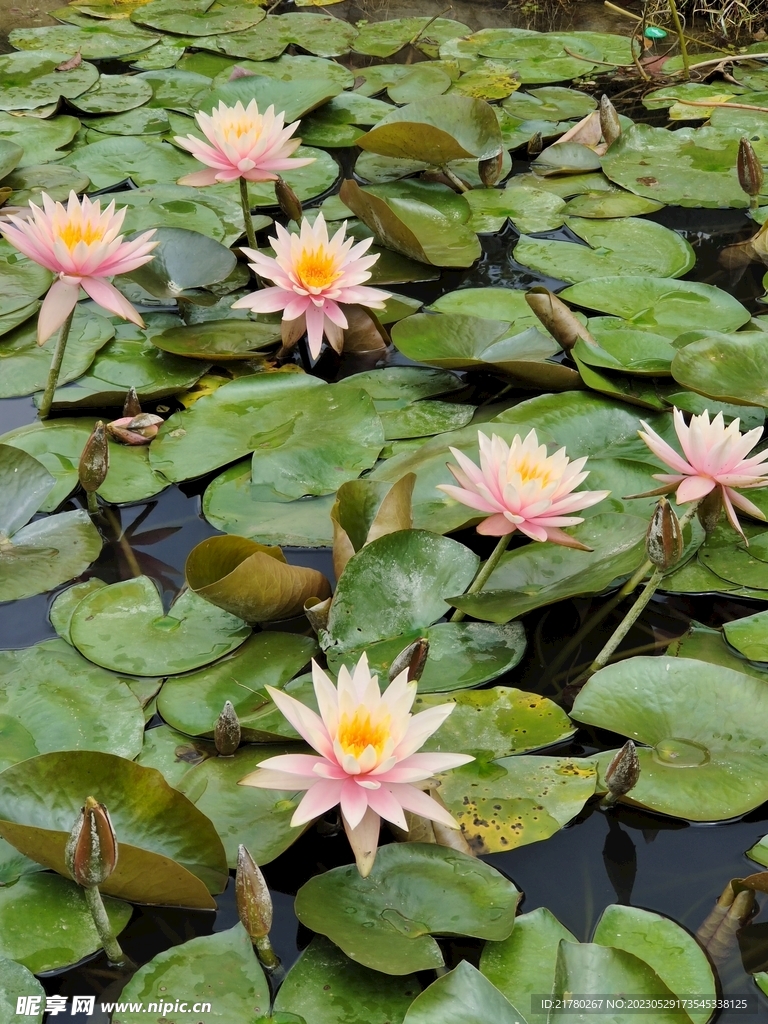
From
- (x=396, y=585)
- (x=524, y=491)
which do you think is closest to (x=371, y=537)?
(x=396, y=585)

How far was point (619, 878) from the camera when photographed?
150 cm

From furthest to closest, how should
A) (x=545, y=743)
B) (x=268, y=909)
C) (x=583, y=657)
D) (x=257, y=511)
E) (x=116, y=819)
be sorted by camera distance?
(x=257, y=511) → (x=583, y=657) → (x=545, y=743) → (x=116, y=819) → (x=268, y=909)

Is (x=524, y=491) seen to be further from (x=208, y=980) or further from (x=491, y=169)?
(x=491, y=169)

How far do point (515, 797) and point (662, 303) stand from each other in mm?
1801


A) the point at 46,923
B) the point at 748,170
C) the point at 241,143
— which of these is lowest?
the point at 46,923

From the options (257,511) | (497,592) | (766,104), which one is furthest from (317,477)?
(766,104)

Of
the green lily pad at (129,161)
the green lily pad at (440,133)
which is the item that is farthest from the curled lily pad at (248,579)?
the green lily pad at (129,161)

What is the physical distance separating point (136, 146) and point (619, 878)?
3247mm

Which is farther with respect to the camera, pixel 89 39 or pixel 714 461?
pixel 89 39

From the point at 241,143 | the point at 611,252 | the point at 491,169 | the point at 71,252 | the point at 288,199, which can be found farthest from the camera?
the point at 491,169

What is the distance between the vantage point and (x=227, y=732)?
155 cm

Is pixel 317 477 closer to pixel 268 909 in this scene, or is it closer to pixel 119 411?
pixel 119 411

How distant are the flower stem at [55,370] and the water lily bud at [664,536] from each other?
1.47 m

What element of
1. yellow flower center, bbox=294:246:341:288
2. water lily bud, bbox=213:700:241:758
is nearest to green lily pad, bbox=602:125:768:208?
yellow flower center, bbox=294:246:341:288
